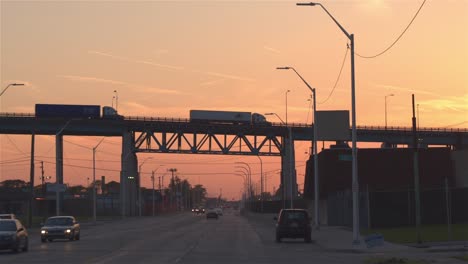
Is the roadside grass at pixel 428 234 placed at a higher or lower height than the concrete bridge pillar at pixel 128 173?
lower

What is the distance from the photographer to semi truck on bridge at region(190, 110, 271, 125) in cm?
11606

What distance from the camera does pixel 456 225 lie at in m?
49.6

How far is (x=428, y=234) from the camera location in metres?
42.8

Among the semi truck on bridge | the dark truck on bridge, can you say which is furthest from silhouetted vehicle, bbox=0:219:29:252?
the semi truck on bridge

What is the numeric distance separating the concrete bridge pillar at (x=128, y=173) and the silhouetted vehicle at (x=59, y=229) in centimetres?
6785

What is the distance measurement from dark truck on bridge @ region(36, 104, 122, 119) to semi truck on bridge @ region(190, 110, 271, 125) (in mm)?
11454

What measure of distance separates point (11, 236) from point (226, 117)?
84.5m

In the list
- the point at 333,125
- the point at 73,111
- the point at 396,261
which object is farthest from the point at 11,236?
the point at 73,111

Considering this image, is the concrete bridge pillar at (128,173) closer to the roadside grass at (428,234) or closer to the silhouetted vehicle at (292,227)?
the roadside grass at (428,234)

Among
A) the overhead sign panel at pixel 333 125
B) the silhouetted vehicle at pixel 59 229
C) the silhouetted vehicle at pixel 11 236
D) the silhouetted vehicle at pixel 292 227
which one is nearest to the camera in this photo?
the silhouetted vehicle at pixel 11 236

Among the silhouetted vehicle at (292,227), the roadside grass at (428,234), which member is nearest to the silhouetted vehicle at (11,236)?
the silhouetted vehicle at (292,227)

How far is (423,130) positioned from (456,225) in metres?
77.0

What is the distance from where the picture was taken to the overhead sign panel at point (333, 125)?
4928cm

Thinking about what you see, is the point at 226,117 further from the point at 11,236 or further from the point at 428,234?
the point at 11,236
